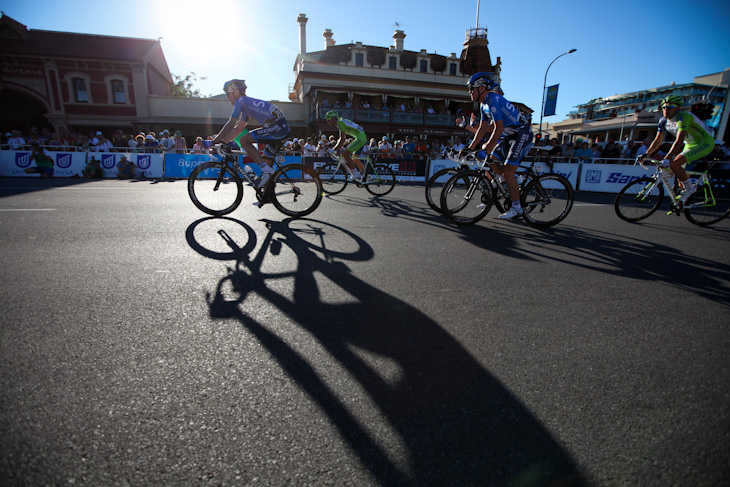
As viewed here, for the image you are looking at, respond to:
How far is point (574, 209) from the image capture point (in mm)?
8164

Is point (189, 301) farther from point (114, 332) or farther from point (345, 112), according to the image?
point (345, 112)

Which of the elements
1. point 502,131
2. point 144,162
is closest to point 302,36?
point 144,162

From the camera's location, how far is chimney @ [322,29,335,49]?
1596 inches

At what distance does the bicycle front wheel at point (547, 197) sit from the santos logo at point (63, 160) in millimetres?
16742

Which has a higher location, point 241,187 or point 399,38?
point 399,38

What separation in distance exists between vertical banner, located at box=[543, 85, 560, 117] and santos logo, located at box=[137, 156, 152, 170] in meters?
26.5

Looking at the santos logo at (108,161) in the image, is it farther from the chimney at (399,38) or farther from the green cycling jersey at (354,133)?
the chimney at (399,38)

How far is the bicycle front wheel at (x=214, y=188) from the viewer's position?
5.58 m

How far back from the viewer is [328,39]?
40.8m

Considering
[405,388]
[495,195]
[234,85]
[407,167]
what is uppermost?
[234,85]

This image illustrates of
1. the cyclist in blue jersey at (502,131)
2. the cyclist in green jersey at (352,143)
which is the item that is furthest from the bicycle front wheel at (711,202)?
the cyclist in green jersey at (352,143)

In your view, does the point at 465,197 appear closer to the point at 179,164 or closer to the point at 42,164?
the point at 179,164

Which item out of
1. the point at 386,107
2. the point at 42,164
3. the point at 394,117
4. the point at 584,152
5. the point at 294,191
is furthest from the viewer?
the point at 386,107

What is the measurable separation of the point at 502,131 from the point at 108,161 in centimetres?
1529
